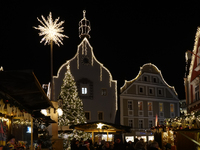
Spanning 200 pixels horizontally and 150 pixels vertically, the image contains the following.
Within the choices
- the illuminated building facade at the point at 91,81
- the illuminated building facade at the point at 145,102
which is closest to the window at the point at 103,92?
the illuminated building facade at the point at 91,81

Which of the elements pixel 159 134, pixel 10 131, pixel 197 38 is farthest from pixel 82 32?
pixel 10 131

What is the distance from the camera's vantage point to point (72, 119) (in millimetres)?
34156

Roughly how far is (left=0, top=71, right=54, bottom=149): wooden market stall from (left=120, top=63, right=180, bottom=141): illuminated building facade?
105ft

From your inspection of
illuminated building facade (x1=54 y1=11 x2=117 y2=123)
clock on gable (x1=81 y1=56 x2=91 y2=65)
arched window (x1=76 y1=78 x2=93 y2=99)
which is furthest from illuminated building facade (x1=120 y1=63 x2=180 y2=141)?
clock on gable (x1=81 y1=56 x2=91 y2=65)

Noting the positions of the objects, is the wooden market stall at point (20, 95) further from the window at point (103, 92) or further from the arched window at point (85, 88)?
the window at point (103, 92)

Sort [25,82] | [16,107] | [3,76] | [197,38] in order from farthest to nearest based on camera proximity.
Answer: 1. [197,38]
2. [16,107]
3. [25,82]
4. [3,76]

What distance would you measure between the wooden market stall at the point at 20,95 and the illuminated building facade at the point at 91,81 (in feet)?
92.6

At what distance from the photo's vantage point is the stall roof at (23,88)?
23.3 ft

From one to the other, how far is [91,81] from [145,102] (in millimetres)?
9045

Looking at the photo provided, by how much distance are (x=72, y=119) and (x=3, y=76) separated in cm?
2737

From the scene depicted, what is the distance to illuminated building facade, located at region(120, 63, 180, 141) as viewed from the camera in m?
45.7

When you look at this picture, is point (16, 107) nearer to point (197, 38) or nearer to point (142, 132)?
point (197, 38)

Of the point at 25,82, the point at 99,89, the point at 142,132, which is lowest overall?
the point at 142,132

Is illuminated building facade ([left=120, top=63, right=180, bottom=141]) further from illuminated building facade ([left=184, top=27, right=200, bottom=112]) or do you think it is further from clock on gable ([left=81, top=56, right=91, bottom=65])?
illuminated building facade ([left=184, top=27, right=200, bottom=112])
